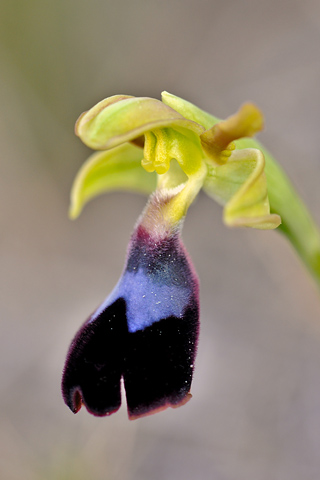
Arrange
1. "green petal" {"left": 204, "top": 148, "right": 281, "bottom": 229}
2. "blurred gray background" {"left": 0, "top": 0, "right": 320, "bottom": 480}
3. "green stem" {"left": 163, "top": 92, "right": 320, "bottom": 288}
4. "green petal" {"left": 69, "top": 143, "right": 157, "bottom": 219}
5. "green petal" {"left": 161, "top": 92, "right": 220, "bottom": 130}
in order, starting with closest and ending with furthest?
"green petal" {"left": 204, "top": 148, "right": 281, "bottom": 229} < "green petal" {"left": 161, "top": 92, "right": 220, "bottom": 130} < "green stem" {"left": 163, "top": 92, "right": 320, "bottom": 288} < "green petal" {"left": 69, "top": 143, "right": 157, "bottom": 219} < "blurred gray background" {"left": 0, "top": 0, "right": 320, "bottom": 480}

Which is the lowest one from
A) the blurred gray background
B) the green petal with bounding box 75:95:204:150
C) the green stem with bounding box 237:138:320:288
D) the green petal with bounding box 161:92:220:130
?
the blurred gray background

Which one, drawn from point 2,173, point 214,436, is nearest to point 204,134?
point 214,436

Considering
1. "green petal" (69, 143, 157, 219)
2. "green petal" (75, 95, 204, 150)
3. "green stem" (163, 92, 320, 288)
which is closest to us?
"green petal" (75, 95, 204, 150)

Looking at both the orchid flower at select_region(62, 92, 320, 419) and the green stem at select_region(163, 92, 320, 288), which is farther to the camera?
the green stem at select_region(163, 92, 320, 288)

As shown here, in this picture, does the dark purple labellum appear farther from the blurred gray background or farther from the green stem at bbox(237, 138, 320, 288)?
the blurred gray background

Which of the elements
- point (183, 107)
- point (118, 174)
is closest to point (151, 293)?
point (183, 107)

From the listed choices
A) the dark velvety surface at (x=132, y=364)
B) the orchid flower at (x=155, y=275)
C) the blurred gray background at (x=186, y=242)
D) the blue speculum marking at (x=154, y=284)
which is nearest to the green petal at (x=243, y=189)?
the orchid flower at (x=155, y=275)

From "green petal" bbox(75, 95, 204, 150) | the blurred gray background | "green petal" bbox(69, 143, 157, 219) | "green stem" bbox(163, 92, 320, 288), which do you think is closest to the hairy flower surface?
"green petal" bbox(75, 95, 204, 150)

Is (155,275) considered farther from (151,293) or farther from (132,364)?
(132,364)

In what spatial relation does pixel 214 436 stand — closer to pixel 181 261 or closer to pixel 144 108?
pixel 181 261
